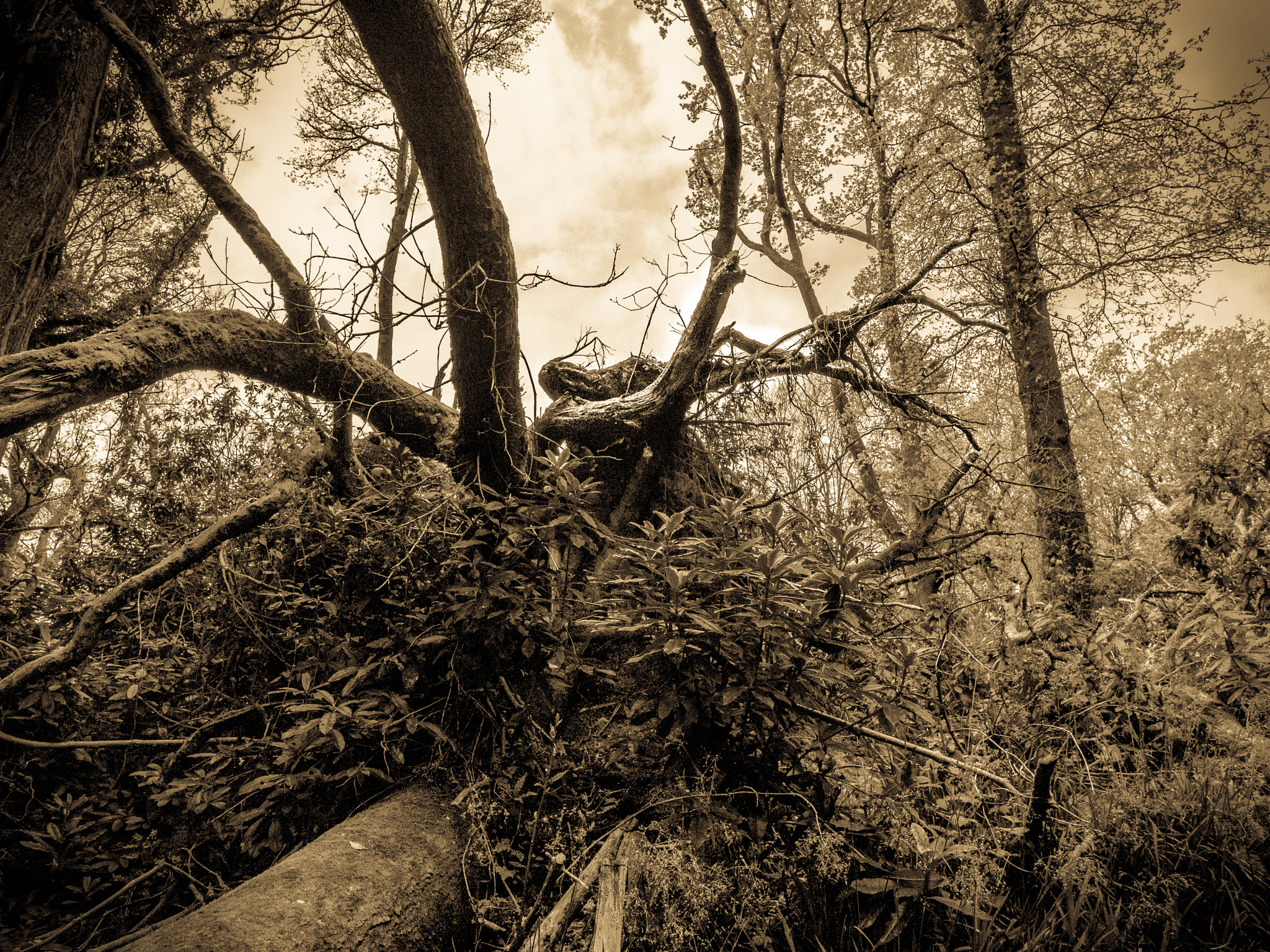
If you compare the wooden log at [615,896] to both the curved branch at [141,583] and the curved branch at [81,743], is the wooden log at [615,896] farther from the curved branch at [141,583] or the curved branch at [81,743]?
the curved branch at [141,583]

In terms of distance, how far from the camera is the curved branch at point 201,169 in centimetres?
307

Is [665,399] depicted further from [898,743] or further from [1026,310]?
[1026,310]

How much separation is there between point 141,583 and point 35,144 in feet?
10.3

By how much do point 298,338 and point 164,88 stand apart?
148cm

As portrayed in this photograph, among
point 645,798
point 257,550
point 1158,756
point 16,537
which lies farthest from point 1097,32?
point 16,537

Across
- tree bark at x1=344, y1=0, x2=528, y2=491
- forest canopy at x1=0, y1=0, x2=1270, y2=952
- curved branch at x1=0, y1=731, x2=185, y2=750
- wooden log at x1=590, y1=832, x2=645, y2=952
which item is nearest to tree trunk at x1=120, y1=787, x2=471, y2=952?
forest canopy at x1=0, y1=0, x2=1270, y2=952

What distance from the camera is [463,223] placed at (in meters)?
2.77

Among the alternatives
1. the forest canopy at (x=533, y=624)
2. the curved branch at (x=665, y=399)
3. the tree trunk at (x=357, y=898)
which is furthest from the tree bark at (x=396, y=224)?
the tree trunk at (x=357, y=898)

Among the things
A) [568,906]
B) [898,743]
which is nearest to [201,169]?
[568,906]

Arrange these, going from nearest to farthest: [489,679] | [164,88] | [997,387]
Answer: [489,679], [164,88], [997,387]

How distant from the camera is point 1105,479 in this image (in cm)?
1405

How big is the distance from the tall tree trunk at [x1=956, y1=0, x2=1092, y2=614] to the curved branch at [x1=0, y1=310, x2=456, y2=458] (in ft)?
19.0

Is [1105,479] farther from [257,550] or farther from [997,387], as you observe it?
[257,550]

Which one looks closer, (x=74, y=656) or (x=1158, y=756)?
(x=74, y=656)
